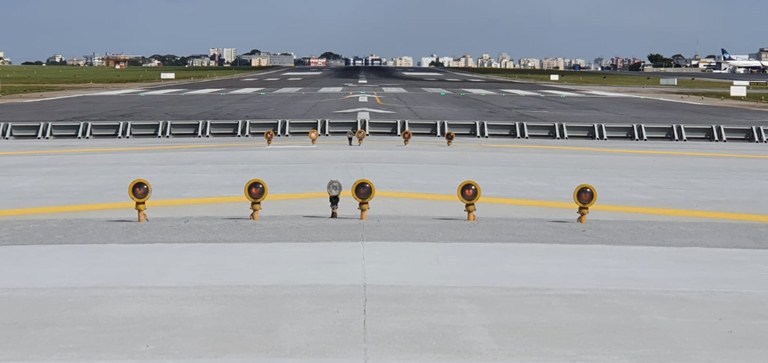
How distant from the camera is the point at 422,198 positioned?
18.1 metres

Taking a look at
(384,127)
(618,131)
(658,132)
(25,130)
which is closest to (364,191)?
(384,127)

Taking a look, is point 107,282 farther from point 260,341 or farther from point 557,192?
point 557,192

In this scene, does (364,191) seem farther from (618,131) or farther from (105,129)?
(105,129)

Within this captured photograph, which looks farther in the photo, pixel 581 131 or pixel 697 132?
pixel 581 131

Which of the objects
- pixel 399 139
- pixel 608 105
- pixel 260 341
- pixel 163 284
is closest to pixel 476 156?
pixel 399 139

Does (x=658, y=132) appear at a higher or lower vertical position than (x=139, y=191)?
higher

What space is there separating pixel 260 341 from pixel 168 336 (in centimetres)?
94

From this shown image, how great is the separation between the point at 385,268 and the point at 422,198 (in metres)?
6.62

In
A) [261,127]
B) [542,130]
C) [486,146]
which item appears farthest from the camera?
[261,127]

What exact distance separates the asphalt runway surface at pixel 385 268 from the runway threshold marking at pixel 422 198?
0.25 ft

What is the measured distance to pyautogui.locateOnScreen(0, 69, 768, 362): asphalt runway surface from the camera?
8.55 meters

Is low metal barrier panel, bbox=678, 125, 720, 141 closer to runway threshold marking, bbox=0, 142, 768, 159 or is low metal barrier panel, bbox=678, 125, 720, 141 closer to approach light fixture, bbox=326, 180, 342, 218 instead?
runway threshold marking, bbox=0, 142, 768, 159

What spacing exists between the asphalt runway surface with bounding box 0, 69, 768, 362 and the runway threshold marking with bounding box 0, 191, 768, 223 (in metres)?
0.08

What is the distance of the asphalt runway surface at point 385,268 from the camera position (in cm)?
855
